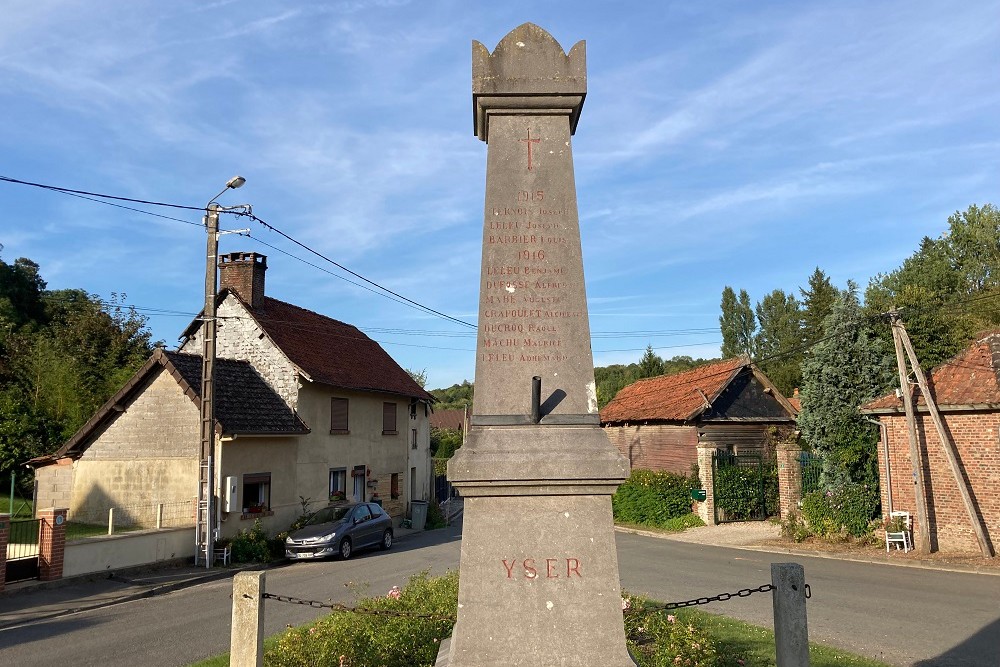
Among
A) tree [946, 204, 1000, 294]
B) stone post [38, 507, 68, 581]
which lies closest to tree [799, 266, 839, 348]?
tree [946, 204, 1000, 294]

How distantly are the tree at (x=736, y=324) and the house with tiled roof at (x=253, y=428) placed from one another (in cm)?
4684

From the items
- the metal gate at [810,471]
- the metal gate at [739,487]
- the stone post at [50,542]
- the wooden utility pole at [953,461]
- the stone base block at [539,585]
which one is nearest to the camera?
the stone base block at [539,585]

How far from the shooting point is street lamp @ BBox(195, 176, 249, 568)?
16359mm

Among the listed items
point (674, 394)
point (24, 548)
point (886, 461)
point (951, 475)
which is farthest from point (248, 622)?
point (674, 394)

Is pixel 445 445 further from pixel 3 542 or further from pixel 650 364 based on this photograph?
pixel 3 542

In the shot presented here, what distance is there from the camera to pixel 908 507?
17141mm

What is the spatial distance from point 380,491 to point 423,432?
18.7ft

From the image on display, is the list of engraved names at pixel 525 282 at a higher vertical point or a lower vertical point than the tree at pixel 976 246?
lower

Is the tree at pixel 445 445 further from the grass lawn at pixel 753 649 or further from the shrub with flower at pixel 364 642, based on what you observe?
the shrub with flower at pixel 364 642

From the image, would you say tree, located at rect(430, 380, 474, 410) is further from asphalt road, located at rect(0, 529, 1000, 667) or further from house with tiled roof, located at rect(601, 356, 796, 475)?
asphalt road, located at rect(0, 529, 1000, 667)

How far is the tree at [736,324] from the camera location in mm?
69188

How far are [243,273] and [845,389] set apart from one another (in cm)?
1832

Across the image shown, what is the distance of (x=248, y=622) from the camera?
197 inches

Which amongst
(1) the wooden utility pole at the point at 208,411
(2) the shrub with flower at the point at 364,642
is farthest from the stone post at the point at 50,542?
(2) the shrub with flower at the point at 364,642
